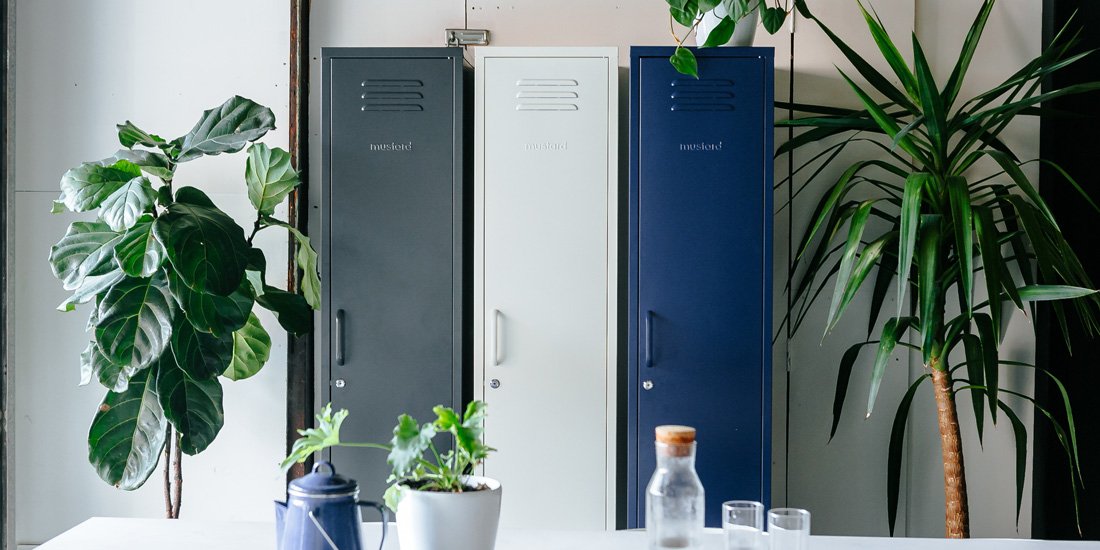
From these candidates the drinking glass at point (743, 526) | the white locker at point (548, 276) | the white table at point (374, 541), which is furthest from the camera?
the white locker at point (548, 276)

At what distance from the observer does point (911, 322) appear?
98.7 inches

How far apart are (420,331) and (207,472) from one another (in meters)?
1.11

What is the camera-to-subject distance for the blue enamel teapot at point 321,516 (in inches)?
43.8

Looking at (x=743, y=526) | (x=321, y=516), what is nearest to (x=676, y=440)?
(x=743, y=526)

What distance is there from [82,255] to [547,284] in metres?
1.44

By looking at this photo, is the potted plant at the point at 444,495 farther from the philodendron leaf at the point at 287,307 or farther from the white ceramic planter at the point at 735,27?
the white ceramic planter at the point at 735,27

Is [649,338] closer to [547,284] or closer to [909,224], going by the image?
[547,284]

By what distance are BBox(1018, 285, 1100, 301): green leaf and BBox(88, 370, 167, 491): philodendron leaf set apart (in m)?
2.59

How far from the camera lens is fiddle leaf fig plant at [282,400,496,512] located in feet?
3.47

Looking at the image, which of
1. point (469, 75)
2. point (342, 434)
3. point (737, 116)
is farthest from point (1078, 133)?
point (342, 434)

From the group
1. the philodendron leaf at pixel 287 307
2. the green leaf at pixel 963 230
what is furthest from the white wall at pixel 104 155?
the green leaf at pixel 963 230

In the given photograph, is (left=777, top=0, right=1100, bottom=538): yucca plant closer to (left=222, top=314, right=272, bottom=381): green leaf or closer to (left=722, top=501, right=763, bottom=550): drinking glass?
(left=722, top=501, right=763, bottom=550): drinking glass

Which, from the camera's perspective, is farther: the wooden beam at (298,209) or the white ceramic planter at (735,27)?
the wooden beam at (298,209)

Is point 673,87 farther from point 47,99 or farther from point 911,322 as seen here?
point 47,99
